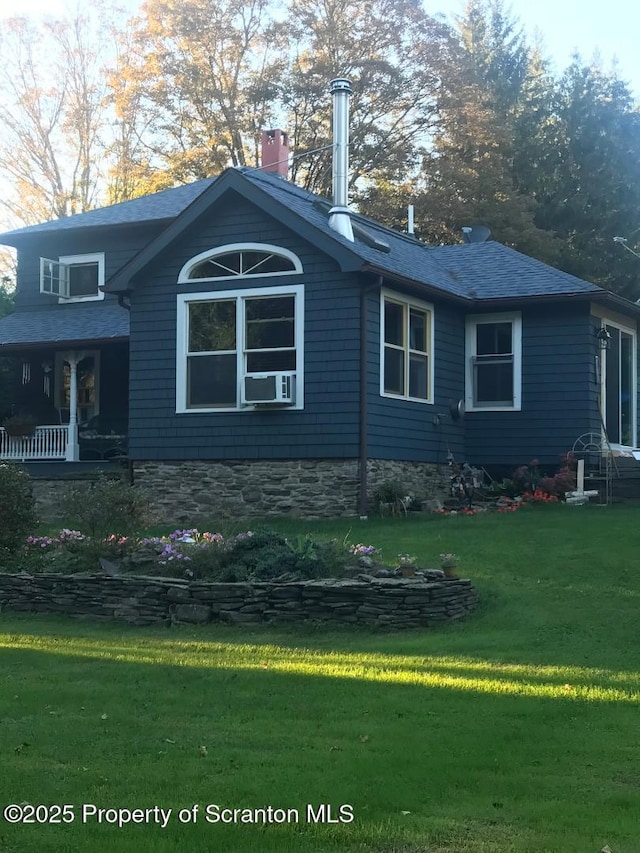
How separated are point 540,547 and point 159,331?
760 centimetres

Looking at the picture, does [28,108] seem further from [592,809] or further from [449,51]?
[592,809]

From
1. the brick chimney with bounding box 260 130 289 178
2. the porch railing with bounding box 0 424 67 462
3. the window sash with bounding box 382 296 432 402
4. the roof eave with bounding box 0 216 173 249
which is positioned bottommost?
the porch railing with bounding box 0 424 67 462

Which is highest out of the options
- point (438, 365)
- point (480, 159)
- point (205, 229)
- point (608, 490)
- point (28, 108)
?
point (28, 108)

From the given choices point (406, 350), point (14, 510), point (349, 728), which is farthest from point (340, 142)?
point (349, 728)

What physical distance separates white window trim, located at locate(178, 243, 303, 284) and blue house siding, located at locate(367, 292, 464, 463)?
1316 mm

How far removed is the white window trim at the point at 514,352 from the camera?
709 inches

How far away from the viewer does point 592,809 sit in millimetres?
4531

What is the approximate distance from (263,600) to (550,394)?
937cm

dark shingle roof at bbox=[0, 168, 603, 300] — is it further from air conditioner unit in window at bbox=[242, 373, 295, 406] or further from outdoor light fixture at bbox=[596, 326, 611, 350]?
air conditioner unit in window at bbox=[242, 373, 295, 406]

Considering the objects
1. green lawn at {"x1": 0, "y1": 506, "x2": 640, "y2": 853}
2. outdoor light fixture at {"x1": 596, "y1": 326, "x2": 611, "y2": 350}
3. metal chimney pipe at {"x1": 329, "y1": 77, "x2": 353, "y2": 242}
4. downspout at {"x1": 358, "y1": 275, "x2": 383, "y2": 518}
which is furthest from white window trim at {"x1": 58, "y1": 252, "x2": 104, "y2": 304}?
green lawn at {"x1": 0, "y1": 506, "x2": 640, "y2": 853}

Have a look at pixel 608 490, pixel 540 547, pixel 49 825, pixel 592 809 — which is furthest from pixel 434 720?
pixel 608 490

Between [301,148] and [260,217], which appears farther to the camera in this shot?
[301,148]

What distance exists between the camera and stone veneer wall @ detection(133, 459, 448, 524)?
15750 mm

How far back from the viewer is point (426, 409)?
17297 millimetres
